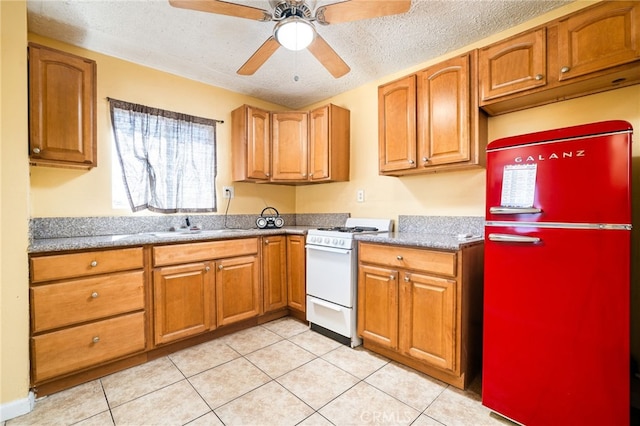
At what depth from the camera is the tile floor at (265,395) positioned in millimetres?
1550

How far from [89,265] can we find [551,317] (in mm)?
2637

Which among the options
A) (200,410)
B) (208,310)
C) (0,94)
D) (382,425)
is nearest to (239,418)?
(200,410)

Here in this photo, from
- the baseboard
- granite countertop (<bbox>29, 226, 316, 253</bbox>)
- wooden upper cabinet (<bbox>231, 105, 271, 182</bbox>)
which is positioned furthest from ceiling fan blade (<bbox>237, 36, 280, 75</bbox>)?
the baseboard

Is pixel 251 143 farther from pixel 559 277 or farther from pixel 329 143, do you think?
pixel 559 277

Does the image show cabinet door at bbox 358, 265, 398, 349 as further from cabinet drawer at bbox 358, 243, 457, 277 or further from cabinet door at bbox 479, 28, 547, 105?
cabinet door at bbox 479, 28, 547, 105

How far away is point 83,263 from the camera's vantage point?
183 cm

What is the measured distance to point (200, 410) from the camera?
1615 mm

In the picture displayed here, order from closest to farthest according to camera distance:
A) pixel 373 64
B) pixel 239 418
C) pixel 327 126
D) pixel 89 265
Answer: pixel 239 418, pixel 89 265, pixel 373 64, pixel 327 126

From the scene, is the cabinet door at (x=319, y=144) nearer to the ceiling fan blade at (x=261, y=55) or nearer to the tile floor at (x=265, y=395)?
the ceiling fan blade at (x=261, y=55)

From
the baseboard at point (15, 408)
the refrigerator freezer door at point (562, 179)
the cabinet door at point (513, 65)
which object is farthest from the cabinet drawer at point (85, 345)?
the cabinet door at point (513, 65)

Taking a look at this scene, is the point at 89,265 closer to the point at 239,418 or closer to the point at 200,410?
the point at 200,410

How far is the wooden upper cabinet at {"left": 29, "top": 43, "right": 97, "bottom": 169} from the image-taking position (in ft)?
5.99

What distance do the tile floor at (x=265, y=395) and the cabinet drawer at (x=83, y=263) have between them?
0.73 m

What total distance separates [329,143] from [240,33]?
126 cm
